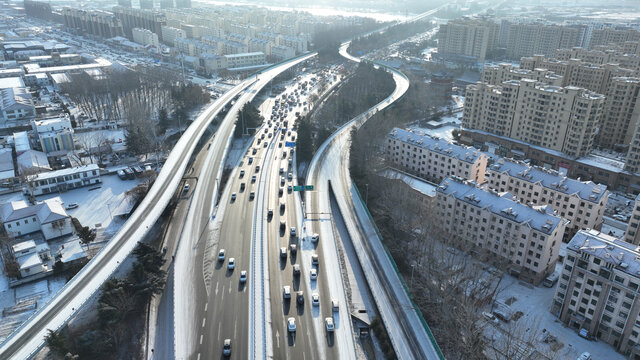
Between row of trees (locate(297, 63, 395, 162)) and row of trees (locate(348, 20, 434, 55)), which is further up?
row of trees (locate(348, 20, 434, 55))

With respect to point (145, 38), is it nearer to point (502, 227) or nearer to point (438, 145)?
point (438, 145)

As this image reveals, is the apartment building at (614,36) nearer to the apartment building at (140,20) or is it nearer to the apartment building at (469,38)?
the apartment building at (469,38)

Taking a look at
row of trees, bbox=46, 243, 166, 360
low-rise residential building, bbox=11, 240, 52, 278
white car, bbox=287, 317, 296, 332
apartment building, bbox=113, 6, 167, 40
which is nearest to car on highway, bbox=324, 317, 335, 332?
white car, bbox=287, 317, 296, 332

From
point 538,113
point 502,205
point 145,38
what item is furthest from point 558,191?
point 145,38

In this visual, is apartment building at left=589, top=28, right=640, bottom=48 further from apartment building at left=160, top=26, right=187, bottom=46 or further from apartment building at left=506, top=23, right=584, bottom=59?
apartment building at left=160, top=26, right=187, bottom=46

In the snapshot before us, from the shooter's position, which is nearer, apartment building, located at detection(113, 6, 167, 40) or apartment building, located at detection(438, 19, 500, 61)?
apartment building, located at detection(438, 19, 500, 61)

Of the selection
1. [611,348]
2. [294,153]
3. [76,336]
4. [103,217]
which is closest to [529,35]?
[294,153]

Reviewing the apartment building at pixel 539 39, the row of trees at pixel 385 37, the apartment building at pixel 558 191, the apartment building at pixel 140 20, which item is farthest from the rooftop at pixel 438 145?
the apartment building at pixel 140 20
